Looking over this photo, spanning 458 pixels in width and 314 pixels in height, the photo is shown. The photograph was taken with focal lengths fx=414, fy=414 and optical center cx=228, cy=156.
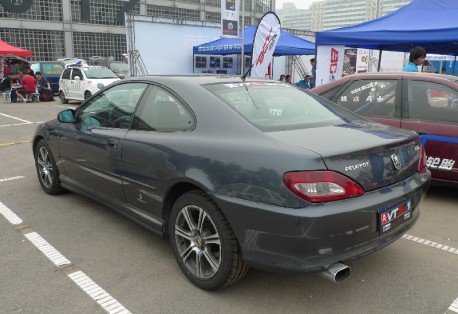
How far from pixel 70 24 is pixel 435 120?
4384cm

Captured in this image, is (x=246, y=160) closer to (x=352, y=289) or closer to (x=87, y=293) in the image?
(x=352, y=289)

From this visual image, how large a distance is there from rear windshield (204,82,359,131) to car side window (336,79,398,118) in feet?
5.60

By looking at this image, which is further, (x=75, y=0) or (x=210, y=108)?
(x=75, y=0)

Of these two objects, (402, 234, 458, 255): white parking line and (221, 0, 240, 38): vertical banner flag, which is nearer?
(402, 234, 458, 255): white parking line

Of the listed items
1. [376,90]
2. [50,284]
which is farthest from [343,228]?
[376,90]

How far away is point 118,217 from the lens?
13.8 ft

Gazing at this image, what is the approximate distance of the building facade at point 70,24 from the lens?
127 ft

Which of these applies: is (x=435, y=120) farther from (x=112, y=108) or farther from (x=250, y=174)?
(x=112, y=108)

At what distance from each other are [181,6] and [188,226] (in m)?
51.3

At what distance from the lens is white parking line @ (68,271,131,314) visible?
8.69 ft

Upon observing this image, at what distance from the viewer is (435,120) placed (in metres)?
4.61

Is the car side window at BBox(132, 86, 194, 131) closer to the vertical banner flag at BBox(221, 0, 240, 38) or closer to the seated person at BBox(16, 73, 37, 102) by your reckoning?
the vertical banner flag at BBox(221, 0, 240, 38)

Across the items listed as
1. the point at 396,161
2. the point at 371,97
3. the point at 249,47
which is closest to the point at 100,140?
the point at 396,161

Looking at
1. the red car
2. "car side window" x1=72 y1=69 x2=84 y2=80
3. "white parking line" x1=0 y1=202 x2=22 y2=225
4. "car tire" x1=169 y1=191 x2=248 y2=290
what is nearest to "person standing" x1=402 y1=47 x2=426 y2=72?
the red car
